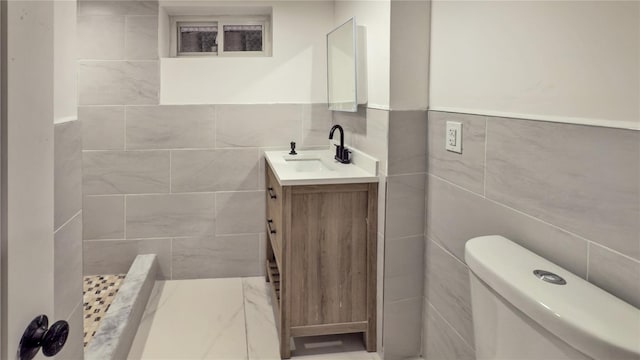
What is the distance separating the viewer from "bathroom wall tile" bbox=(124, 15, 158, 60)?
9.76 feet

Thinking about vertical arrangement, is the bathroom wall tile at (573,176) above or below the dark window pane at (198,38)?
below

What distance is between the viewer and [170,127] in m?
3.08

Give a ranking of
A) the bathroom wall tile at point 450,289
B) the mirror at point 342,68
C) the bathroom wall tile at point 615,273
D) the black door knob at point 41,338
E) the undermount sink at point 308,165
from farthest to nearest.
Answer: the undermount sink at point 308,165 < the mirror at point 342,68 < the bathroom wall tile at point 450,289 < the bathroom wall tile at point 615,273 < the black door knob at point 41,338

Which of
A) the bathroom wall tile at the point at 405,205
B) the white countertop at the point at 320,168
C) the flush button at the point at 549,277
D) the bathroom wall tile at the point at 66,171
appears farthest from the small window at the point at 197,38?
the flush button at the point at 549,277

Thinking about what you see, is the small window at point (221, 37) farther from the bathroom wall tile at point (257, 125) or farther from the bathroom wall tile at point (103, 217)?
the bathroom wall tile at point (103, 217)

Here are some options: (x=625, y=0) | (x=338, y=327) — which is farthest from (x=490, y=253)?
(x=338, y=327)

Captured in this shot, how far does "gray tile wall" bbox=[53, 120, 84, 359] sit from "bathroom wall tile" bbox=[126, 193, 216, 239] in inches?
70.5

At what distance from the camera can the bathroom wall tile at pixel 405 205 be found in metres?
2.10

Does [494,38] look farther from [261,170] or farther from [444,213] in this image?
[261,170]

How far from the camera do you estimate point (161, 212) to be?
10.3 ft

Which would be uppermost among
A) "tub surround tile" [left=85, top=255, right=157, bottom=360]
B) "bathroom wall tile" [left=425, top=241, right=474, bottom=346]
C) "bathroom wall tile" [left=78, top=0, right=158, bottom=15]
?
"bathroom wall tile" [left=78, top=0, right=158, bottom=15]

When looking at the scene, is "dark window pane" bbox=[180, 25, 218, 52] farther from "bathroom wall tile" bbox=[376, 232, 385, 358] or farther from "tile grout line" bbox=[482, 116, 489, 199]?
"tile grout line" bbox=[482, 116, 489, 199]

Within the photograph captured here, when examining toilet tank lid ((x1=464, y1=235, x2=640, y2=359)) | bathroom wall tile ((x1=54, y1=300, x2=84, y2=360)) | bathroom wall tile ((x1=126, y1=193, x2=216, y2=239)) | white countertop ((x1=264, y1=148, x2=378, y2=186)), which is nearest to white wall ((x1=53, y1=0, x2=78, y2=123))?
bathroom wall tile ((x1=54, y1=300, x2=84, y2=360))

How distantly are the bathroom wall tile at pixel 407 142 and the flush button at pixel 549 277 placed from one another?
39.9 inches
